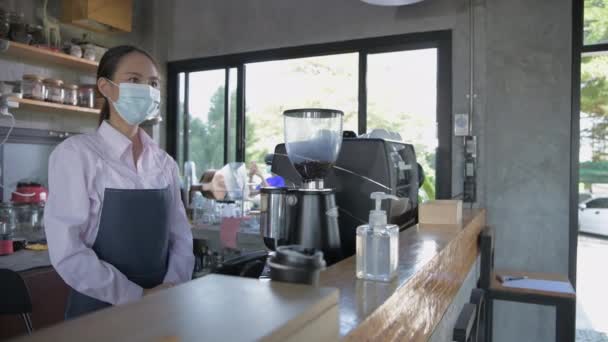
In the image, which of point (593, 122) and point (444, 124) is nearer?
Answer: point (593, 122)

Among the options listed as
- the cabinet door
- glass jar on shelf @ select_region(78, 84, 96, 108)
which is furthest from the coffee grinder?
glass jar on shelf @ select_region(78, 84, 96, 108)

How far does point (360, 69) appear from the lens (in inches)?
135

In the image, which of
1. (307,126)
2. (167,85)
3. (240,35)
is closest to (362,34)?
(240,35)

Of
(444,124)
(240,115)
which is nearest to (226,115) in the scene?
(240,115)

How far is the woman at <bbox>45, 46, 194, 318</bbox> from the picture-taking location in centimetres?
124

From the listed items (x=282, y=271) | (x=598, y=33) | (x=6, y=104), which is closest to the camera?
(x=282, y=271)

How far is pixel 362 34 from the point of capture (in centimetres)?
340

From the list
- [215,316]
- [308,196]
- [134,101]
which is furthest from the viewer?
[134,101]

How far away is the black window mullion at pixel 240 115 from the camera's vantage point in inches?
157

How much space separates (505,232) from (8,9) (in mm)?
3722

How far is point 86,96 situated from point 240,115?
122 centimetres

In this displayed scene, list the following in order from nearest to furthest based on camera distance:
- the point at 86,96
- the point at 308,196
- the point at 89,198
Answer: the point at 308,196 < the point at 89,198 < the point at 86,96

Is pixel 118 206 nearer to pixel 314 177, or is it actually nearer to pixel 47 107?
pixel 314 177

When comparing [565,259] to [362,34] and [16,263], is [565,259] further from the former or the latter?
[16,263]
